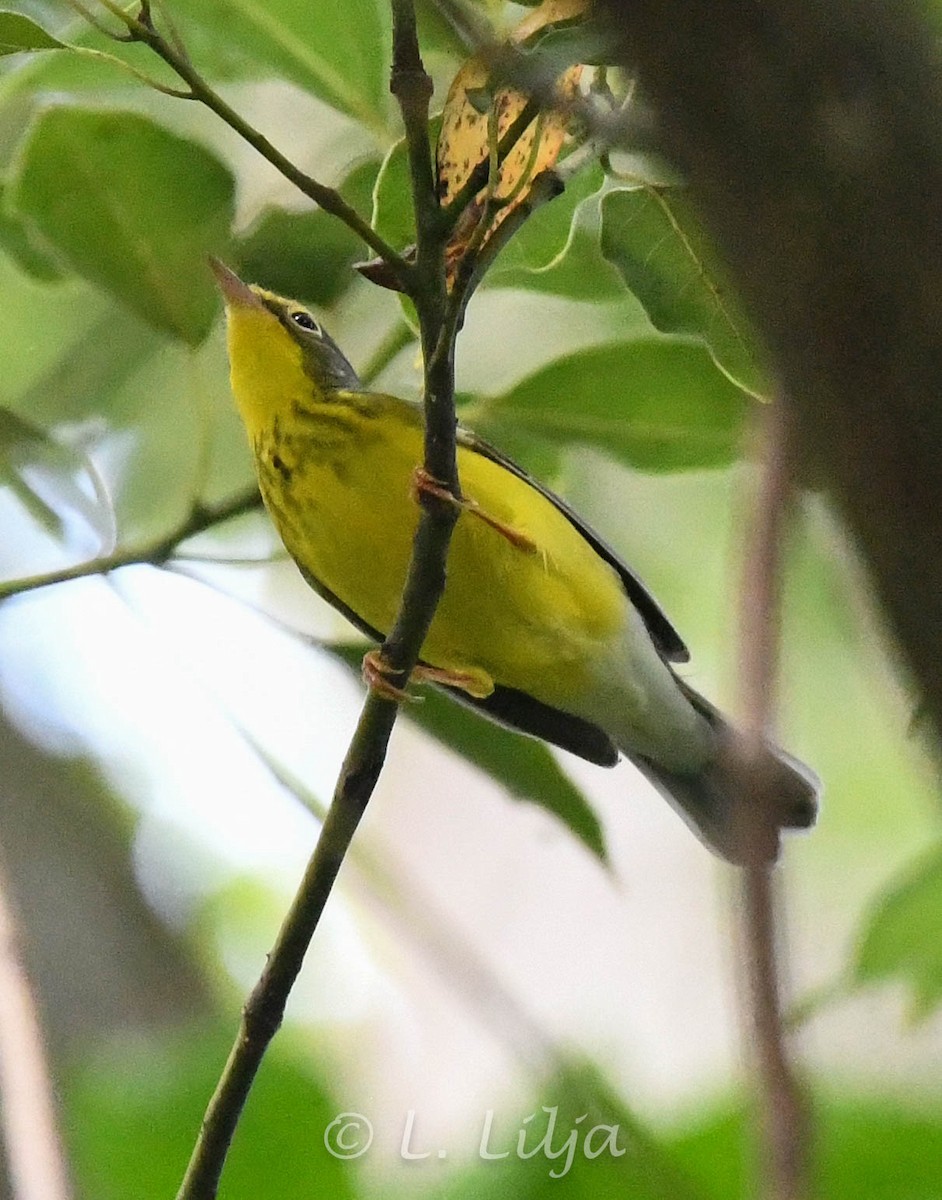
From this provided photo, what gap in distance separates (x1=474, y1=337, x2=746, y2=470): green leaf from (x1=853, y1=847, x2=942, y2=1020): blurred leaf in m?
0.51

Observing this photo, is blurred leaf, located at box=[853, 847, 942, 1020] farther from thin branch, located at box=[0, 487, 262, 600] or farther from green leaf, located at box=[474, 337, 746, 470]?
thin branch, located at box=[0, 487, 262, 600]

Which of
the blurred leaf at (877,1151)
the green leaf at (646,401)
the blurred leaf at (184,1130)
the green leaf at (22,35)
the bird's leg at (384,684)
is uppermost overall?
the green leaf at (22,35)

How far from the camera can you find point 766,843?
1.36ft

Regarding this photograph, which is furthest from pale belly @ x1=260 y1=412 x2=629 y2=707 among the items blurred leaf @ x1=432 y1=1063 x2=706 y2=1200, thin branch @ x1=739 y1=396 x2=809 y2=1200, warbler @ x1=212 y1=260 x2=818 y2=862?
thin branch @ x1=739 y1=396 x2=809 y2=1200

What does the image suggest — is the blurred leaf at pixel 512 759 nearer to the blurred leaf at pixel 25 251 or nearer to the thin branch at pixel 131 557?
the thin branch at pixel 131 557

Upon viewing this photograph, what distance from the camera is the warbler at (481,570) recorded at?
193cm

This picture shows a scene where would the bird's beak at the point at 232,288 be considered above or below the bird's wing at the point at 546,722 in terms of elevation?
above

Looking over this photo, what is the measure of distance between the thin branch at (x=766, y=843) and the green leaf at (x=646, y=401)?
1.14 meters

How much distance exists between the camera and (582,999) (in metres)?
2.78

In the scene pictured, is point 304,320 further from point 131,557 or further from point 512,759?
point 512,759

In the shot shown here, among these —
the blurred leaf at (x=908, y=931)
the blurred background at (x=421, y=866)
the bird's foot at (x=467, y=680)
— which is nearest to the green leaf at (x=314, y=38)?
the blurred background at (x=421, y=866)

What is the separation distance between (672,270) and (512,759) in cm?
61

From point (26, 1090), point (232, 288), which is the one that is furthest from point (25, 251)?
point (26, 1090)

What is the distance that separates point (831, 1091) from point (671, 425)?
701 mm
